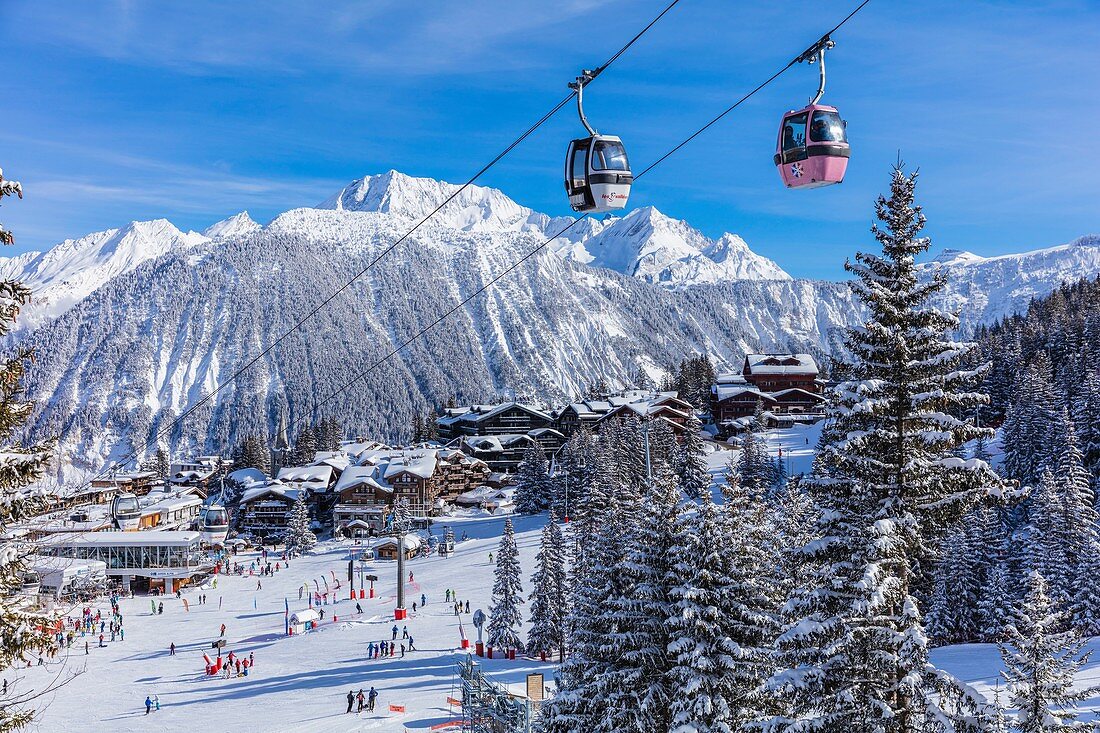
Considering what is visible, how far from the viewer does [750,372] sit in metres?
120

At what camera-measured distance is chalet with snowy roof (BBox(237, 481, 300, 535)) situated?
9156 cm

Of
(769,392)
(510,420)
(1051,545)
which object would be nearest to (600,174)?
(1051,545)

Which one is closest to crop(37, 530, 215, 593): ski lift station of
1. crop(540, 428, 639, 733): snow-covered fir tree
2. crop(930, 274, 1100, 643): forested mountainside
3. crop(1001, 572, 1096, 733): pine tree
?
crop(930, 274, 1100, 643): forested mountainside

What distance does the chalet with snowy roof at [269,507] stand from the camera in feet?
300

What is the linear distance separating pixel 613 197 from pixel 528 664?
1115 inches

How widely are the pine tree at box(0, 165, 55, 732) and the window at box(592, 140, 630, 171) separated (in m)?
8.35

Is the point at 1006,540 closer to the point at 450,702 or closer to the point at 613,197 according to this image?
the point at 450,702

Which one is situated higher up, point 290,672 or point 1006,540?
point 1006,540

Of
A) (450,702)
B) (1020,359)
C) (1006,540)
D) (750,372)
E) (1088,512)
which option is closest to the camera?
(450,702)

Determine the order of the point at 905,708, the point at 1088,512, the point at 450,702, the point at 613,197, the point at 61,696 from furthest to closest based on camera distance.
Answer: the point at 1088,512 → the point at 61,696 → the point at 450,702 → the point at 613,197 → the point at 905,708

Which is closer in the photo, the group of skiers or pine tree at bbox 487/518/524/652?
the group of skiers

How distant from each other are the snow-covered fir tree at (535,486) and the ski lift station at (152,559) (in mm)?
27623

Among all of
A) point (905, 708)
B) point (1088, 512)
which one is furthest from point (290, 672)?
point (1088, 512)

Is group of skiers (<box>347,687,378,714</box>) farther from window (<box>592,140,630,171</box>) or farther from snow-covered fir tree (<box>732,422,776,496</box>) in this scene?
snow-covered fir tree (<box>732,422,776,496</box>)
